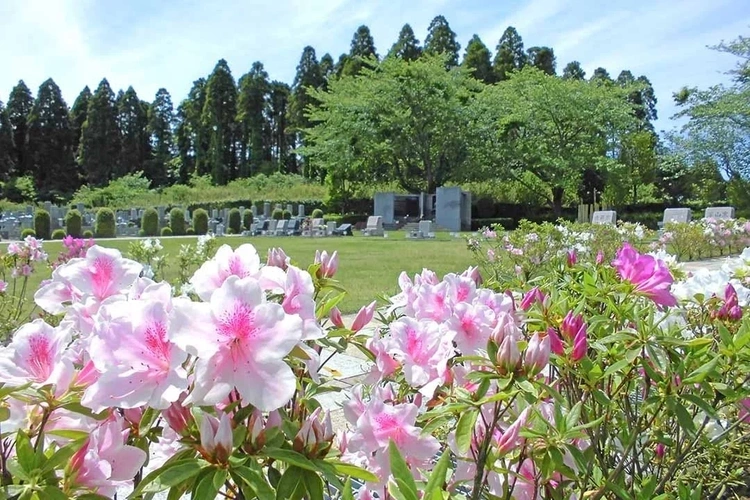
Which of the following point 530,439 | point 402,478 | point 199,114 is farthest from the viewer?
point 199,114

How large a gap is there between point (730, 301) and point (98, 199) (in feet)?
129

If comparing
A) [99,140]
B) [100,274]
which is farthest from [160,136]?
[100,274]

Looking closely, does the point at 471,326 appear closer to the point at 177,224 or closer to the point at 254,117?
the point at 177,224

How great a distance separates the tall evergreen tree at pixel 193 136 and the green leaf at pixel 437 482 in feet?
162

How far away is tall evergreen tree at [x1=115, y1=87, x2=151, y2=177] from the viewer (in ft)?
151

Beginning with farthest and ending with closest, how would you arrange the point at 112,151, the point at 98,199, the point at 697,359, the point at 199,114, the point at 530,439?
the point at 199,114
the point at 112,151
the point at 98,199
the point at 697,359
the point at 530,439

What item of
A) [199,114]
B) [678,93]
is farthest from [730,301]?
[199,114]

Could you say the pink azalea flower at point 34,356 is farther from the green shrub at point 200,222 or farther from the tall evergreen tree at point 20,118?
the tall evergreen tree at point 20,118

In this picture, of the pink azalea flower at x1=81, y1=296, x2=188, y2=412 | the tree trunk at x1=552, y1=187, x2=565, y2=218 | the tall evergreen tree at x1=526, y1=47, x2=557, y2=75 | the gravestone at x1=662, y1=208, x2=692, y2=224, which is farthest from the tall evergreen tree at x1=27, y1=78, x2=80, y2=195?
the pink azalea flower at x1=81, y1=296, x2=188, y2=412

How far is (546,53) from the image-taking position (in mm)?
45219

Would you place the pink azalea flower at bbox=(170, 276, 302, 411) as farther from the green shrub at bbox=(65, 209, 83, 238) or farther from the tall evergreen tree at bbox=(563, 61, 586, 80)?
the tall evergreen tree at bbox=(563, 61, 586, 80)

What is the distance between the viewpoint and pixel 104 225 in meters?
21.8

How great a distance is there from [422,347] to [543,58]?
159ft

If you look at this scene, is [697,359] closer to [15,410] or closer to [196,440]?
[196,440]
